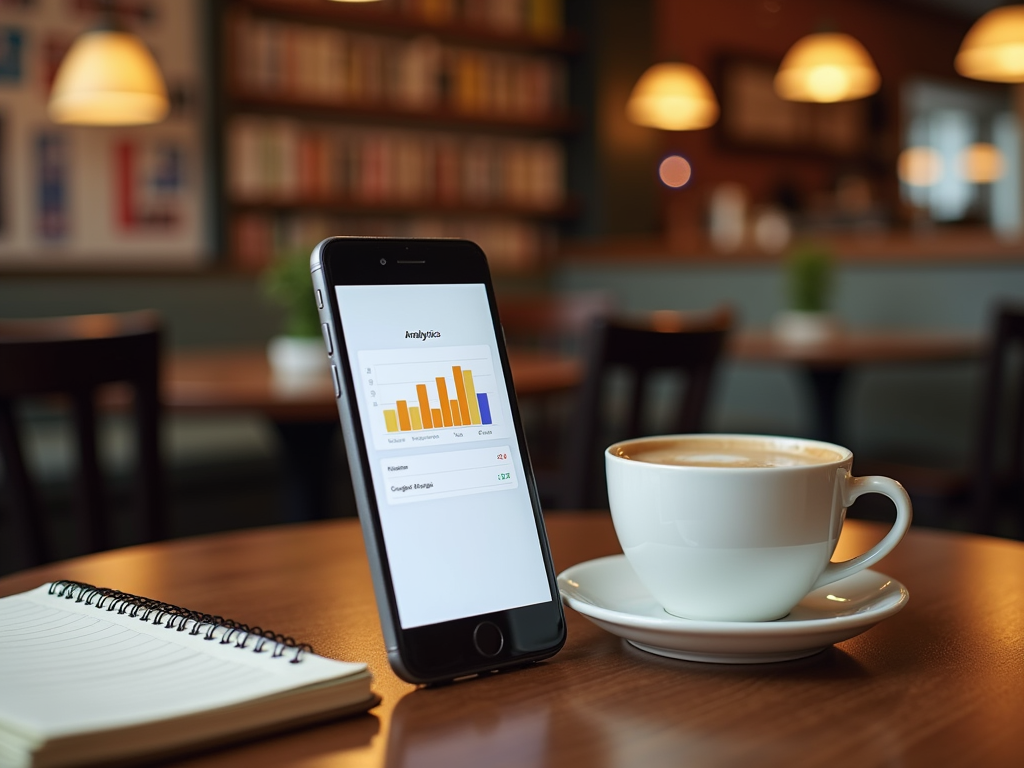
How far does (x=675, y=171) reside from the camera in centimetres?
735

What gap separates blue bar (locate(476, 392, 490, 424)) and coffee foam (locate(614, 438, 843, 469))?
75 millimetres

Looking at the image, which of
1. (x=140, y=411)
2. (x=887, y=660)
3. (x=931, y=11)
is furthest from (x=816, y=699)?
(x=931, y=11)

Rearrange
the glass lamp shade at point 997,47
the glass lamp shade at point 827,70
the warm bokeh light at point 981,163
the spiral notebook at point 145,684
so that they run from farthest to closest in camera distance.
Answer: the warm bokeh light at point 981,163 < the glass lamp shade at point 827,70 < the glass lamp shade at point 997,47 < the spiral notebook at point 145,684

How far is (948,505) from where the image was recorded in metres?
2.68

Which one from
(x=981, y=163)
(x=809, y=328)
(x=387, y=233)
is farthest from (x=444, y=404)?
(x=981, y=163)

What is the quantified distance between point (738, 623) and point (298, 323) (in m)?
1.89

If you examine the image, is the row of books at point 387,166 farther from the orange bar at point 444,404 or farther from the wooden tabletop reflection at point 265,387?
the orange bar at point 444,404

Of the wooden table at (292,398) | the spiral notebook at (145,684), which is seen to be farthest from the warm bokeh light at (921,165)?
the spiral notebook at (145,684)

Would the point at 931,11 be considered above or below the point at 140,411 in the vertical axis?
above

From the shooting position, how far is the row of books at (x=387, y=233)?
5086 mm

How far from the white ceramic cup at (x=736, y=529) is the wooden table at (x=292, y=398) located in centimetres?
136

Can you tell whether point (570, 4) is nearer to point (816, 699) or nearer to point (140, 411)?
point (140, 411)

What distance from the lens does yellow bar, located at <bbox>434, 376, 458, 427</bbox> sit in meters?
0.61

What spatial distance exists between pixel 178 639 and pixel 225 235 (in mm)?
4617
